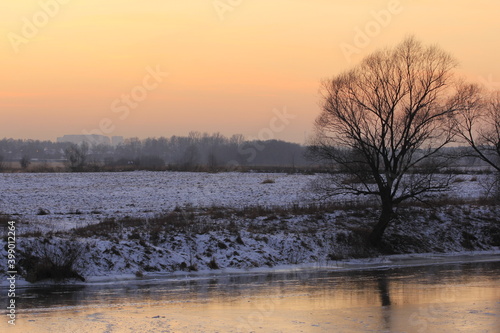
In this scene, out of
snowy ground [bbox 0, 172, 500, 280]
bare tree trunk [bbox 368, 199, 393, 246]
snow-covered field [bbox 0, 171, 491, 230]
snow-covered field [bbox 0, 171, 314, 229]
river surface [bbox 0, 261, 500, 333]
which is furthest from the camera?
snow-covered field [bbox 0, 171, 314, 229]

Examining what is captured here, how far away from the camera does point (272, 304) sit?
46.8 ft

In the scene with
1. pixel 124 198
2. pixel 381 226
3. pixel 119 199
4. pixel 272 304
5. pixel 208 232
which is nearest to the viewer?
pixel 272 304

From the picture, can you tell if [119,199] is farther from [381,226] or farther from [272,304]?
[272,304]

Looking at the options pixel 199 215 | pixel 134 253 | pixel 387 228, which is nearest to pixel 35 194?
pixel 199 215

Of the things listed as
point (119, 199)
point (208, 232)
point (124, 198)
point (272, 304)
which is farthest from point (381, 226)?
point (124, 198)

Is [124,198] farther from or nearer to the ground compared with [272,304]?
farther from the ground

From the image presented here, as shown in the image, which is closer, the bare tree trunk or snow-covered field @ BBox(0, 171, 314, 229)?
the bare tree trunk

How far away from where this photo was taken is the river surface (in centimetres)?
1180

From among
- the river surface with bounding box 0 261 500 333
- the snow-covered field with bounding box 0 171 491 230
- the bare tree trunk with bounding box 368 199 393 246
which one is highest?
the snow-covered field with bounding box 0 171 491 230

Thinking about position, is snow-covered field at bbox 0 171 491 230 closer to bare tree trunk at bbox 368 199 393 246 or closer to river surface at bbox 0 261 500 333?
bare tree trunk at bbox 368 199 393 246

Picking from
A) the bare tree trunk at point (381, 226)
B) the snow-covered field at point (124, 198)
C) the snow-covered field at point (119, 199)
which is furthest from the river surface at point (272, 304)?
the snow-covered field at point (119, 199)

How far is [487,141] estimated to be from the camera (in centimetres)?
3738

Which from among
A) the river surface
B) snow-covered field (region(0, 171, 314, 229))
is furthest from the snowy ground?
the river surface

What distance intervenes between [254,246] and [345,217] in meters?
8.94
